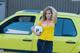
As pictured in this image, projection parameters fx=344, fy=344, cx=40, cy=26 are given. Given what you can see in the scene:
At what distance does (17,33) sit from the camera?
8.62 m

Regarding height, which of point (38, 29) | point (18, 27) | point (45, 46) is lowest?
point (45, 46)

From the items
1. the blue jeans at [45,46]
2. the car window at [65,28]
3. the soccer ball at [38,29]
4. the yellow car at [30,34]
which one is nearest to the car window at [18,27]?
the yellow car at [30,34]

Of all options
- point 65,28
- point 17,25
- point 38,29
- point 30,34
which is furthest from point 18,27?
point 38,29

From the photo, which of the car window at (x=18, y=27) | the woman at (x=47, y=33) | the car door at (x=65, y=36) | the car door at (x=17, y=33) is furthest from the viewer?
the car window at (x=18, y=27)

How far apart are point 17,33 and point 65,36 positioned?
120cm

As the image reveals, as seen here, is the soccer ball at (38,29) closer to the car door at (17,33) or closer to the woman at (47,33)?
the woman at (47,33)

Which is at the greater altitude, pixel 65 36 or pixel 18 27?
pixel 18 27

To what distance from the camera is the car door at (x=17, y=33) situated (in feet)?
27.7

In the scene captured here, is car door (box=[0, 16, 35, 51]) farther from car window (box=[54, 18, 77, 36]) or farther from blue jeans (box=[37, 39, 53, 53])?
blue jeans (box=[37, 39, 53, 53])

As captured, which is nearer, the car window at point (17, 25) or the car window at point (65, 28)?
the car window at point (65, 28)

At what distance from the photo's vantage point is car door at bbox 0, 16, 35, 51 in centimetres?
843

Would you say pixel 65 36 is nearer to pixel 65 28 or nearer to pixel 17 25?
pixel 65 28

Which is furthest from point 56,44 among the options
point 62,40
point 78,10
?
point 78,10

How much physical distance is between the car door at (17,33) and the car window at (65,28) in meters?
0.66
